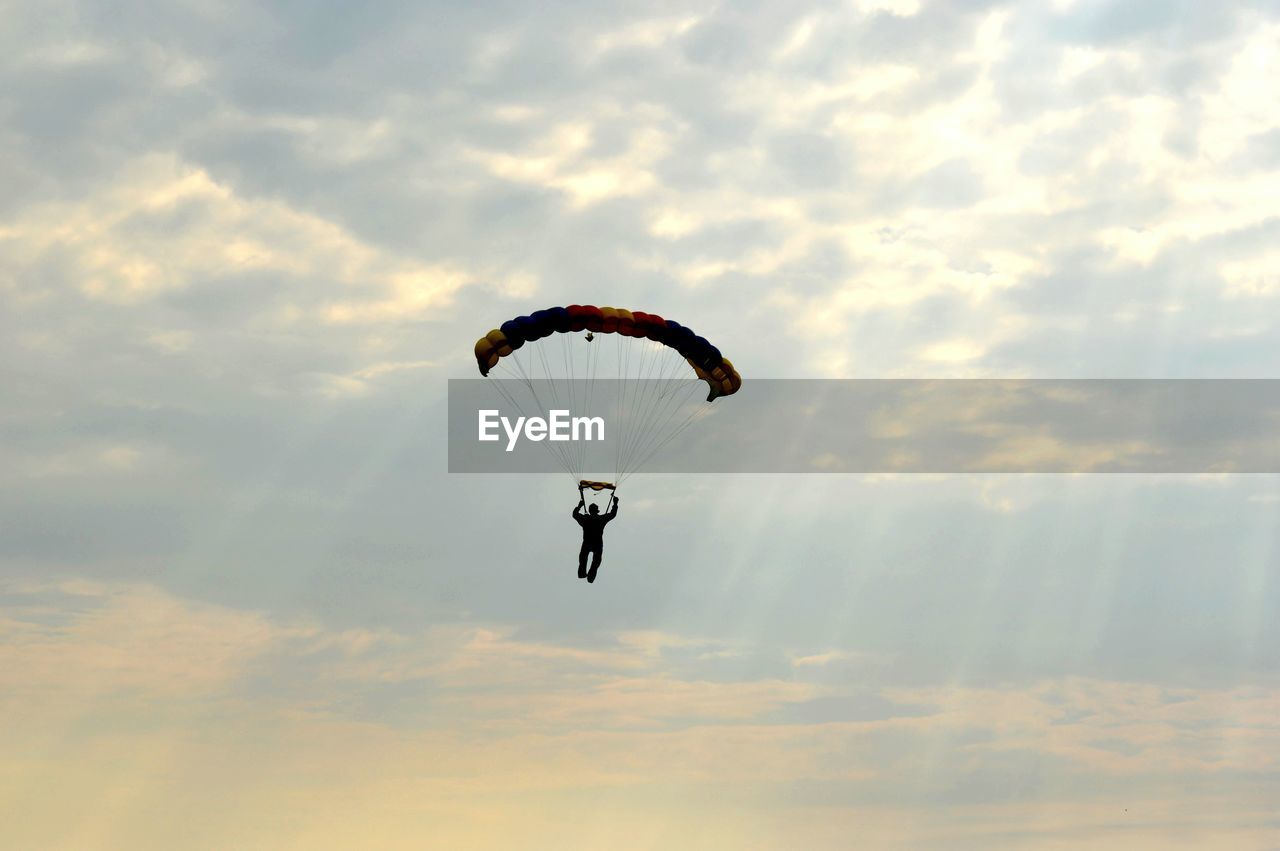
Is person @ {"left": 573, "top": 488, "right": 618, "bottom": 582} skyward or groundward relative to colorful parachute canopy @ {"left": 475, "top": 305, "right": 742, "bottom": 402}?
groundward

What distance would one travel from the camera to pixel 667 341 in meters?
46.1

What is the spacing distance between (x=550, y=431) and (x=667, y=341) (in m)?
5.06

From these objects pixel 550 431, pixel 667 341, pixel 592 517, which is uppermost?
pixel 667 341

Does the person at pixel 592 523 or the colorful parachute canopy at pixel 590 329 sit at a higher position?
the colorful parachute canopy at pixel 590 329

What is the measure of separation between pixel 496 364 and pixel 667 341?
5.80m

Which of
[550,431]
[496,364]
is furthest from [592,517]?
[496,364]

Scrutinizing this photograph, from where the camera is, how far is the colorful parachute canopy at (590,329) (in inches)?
1766

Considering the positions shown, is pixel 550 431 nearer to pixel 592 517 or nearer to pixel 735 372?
pixel 592 517

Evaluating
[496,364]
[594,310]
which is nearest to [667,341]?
[594,310]

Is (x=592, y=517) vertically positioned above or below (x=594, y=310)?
below

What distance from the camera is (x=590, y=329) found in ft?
149

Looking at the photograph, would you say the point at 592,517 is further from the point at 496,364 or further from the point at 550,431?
the point at 496,364

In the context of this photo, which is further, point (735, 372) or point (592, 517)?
point (735, 372)

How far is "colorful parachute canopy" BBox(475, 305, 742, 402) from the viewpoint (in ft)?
147
